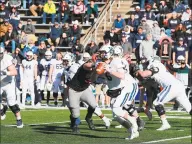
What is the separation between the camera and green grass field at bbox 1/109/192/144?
14.4m

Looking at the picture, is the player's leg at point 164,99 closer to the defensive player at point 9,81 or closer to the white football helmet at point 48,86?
the defensive player at point 9,81

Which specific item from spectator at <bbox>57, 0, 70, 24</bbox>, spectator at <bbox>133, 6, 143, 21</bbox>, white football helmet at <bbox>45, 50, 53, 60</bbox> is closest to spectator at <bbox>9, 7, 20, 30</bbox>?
spectator at <bbox>57, 0, 70, 24</bbox>

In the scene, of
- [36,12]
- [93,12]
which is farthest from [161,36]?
[36,12]

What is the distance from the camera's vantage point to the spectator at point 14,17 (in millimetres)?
31253

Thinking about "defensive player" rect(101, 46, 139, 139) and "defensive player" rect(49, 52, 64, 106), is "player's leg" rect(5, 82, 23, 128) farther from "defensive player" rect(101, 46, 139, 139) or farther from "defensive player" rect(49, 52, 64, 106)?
"defensive player" rect(49, 52, 64, 106)

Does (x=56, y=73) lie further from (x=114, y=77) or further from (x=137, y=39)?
(x=114, y=77)

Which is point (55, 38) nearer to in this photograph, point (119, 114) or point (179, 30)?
point (179, 30)

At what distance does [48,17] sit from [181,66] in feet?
33.5

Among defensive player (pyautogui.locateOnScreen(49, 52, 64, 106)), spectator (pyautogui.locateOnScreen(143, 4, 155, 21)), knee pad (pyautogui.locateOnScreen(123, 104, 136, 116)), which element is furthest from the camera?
spectator (pyautogui.locateOnScreen(143, 4, 155, 21))

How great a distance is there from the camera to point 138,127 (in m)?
16.1

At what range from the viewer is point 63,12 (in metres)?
31.8

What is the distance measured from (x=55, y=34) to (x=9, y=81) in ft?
44.5

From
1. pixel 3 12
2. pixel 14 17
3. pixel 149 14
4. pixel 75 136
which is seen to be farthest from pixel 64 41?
pixel 75 136

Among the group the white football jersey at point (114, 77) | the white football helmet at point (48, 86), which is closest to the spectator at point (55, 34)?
the white football helmet at point (48, 86)
